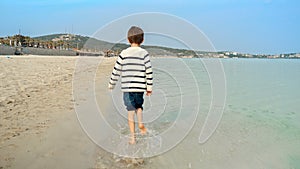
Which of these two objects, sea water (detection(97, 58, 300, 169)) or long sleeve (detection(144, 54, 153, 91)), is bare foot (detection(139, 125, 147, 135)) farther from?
long sleeve (detection(144, 54, 153, 91))

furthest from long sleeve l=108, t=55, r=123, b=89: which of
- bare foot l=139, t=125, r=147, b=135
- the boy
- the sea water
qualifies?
the sea water

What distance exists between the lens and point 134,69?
3.78 m

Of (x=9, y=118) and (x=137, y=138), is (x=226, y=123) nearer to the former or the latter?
(x=137, y=138)

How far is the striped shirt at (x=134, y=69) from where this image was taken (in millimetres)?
3789

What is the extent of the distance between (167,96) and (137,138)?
189 inches

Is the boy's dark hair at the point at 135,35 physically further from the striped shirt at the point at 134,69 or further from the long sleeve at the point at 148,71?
the long sleeve at the point at 148,71

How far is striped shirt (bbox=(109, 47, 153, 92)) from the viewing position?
3789mm

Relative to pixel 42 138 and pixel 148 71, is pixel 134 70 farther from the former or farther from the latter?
pixel 42 138

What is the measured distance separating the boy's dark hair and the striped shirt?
16 centimetres

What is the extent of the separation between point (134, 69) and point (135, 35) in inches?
20.6

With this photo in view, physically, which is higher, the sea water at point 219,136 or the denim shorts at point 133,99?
the denim shorts at point 133,99

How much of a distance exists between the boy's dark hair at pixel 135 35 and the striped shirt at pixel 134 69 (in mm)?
157

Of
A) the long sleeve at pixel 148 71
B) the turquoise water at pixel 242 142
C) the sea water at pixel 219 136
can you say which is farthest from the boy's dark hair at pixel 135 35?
the turquoise water at pixel 242 142

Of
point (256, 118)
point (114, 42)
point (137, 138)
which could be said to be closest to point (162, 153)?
point (137, 138)
